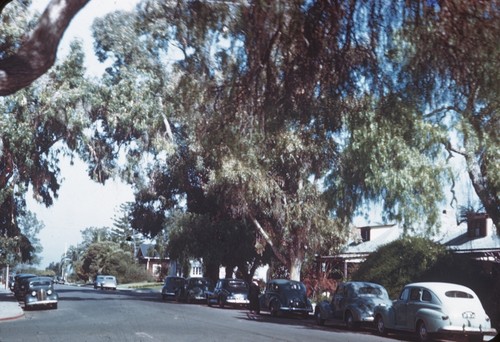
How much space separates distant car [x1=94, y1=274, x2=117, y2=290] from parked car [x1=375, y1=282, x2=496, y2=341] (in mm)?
3489

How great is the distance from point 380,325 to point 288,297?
155 cm

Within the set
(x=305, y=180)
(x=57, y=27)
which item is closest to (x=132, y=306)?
(x=305, y=180)

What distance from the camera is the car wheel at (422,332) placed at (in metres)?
4.06

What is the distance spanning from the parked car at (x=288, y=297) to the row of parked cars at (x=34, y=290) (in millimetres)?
2361

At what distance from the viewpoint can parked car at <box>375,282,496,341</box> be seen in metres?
3.82

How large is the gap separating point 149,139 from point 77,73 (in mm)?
780

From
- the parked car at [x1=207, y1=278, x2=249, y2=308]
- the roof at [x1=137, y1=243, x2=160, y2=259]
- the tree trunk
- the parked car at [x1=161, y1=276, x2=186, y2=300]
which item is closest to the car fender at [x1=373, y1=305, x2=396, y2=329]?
the tree trunk

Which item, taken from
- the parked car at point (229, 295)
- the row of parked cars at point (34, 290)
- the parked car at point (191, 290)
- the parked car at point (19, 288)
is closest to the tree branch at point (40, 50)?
the row of parked cars at point (34, 290)

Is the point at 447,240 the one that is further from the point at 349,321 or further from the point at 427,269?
the point at 349,321

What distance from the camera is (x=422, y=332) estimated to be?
13.5ft

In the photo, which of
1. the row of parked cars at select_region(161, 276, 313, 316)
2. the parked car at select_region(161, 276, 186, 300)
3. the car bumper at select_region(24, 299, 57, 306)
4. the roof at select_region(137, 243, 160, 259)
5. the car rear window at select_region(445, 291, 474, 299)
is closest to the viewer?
the car rear window at select_region(445, 291, 474, 299)

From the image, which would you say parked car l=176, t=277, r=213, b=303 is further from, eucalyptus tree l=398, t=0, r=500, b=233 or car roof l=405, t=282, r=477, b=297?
eucalyptus tree l=398, t=0, r=500, b=233

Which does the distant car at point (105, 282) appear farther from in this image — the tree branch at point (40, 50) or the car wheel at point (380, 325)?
the car wheel at point (380, 325)

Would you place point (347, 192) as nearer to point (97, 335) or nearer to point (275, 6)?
point (275, 6)
